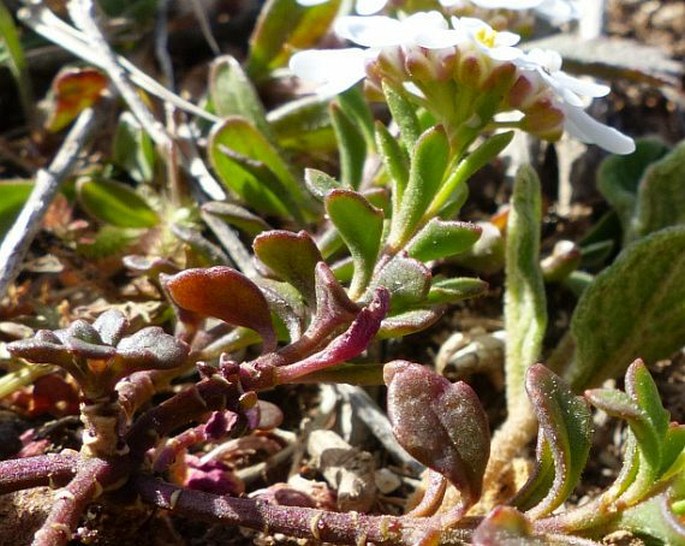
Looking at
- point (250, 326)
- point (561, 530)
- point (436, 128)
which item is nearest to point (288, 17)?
point (436, 128)

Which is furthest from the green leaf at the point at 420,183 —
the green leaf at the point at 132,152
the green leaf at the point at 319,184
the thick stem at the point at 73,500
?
the green leaf at the point at 132,152

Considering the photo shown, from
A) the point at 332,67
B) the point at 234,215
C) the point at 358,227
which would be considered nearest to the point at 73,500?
the point at 358,227

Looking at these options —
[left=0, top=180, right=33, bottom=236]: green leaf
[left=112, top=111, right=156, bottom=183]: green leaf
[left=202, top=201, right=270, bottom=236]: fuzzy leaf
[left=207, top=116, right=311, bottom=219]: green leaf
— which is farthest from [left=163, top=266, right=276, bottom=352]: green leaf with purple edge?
[left=112, top=111, right=156, bottom=183]: green leaf

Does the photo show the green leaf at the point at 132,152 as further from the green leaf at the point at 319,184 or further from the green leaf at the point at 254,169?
the green leaf at the point at 319,184

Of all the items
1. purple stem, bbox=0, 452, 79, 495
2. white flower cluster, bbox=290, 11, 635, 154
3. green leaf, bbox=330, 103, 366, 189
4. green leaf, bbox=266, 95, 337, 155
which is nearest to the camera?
purple stem, bbox=0, 452, 79, 495

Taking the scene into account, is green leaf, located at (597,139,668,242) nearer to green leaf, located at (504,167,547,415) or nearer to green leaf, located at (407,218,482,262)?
green leaf, located at (504,167,547,415)

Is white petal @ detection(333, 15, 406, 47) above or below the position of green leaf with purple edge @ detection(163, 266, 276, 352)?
above

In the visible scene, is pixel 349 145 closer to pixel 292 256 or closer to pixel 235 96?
pixel 235 96

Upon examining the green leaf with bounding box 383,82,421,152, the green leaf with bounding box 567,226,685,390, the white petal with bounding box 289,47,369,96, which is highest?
the white petal with bounding box 289,47,369,96
